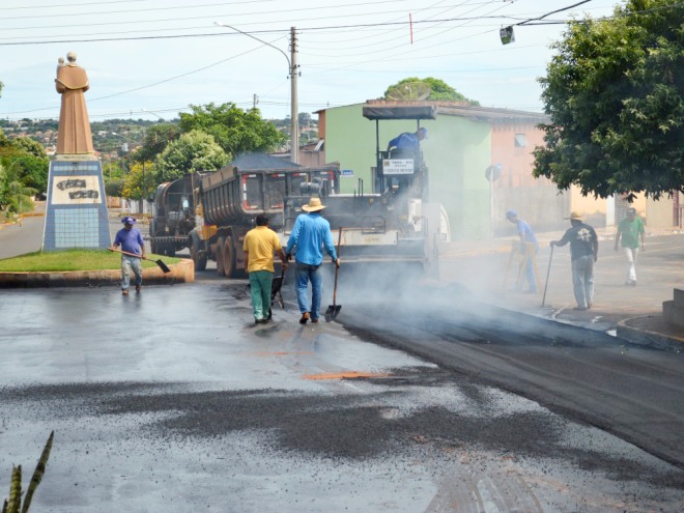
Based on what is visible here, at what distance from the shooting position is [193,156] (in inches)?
2694

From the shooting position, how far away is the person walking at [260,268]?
15.4m

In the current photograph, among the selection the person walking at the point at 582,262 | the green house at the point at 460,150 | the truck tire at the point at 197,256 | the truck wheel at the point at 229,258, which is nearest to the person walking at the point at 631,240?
the person walking at the point at 582,262

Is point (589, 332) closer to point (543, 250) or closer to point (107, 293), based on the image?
point (107, 293)

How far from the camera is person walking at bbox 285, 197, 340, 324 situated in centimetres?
1535

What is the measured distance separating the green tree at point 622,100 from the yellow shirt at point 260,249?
4.06 metres

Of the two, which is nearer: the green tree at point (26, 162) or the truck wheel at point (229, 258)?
the truck wheel at point (229, 258)

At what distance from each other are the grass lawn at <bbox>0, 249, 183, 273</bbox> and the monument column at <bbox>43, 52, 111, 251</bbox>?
0.64 metres

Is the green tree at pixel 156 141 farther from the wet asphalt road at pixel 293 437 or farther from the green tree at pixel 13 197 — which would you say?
the wet asphalt road at pixel 293 437

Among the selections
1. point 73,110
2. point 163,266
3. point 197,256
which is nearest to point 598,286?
point 163,266

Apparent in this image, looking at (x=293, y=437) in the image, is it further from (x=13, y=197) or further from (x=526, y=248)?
(x=13, y=197)

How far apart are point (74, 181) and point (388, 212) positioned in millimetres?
9680

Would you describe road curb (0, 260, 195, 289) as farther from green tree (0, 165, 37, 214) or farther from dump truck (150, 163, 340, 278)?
green tree (0, 165, 37, 214)

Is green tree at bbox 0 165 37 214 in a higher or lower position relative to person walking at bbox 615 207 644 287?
higher

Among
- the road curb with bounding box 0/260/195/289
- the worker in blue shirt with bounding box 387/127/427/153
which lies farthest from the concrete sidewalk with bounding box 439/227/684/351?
the road curb with bounding box 0/260/195/289
